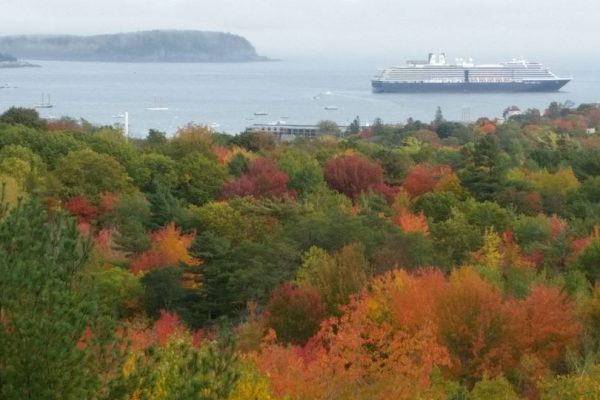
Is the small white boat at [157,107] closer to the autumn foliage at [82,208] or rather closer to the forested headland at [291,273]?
the forested headland at [291,273]

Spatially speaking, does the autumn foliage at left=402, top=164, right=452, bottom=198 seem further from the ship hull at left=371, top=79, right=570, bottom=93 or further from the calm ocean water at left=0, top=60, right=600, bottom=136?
the ship hull at left=371, top=79, right=570, bottom=93

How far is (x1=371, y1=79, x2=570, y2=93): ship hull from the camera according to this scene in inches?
3757

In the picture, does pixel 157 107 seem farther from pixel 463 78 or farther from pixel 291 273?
pixel 291 273

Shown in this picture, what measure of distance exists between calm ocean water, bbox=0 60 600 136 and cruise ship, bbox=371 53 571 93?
795 millimetres

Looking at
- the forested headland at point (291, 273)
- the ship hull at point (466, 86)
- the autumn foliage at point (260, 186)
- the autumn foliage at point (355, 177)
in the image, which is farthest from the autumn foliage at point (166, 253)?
the ship hull at point (466, 86)

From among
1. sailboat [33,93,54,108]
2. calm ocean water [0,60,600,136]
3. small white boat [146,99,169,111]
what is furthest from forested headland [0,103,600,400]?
sailboat [33,93,54,108]

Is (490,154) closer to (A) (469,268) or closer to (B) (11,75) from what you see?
(A) (469,268)

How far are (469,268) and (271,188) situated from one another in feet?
33.9

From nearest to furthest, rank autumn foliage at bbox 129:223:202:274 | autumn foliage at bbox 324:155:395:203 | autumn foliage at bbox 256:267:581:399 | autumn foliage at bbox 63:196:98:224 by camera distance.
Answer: autumn foliage at bbox 256:267:581:399, autumn foliage at bbox 129:223:202:274, autumn foliage at bbox 63:196:98:224, autumn foliage at bbox 324:155:395:203

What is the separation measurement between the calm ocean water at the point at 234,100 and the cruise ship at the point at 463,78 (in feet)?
2.61

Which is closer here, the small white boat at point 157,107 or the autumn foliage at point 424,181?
the autumn foliage at point 424,181

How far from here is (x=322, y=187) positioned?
2716 centimetres

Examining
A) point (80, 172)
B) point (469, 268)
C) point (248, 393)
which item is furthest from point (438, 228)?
point (248, 393)

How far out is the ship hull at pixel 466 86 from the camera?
95.4 m
